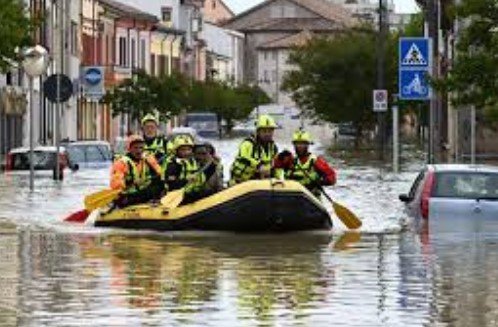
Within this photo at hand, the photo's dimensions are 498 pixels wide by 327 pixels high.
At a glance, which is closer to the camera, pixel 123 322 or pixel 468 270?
pixel 123 322

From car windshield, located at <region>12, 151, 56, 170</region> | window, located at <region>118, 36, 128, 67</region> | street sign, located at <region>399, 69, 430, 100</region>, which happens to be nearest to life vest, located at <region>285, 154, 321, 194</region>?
street sign, located at <region>399, 69, 430, 100</region>

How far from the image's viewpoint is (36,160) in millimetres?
50562

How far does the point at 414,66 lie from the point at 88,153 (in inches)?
734

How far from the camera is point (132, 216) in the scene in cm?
2661

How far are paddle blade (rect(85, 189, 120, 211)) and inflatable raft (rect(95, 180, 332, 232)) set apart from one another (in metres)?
0.70

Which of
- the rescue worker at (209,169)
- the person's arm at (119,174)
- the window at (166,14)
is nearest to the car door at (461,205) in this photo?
the rescue worker at (209,169)

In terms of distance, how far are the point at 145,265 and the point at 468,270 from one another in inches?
137

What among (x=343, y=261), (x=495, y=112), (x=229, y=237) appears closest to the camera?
(x=343, y=261)

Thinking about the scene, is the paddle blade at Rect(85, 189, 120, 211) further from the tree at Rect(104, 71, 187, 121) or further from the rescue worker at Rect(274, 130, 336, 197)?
the tree at Rect(104, 71, 187, 121)

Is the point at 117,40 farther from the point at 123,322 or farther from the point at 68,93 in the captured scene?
the point at 123,322

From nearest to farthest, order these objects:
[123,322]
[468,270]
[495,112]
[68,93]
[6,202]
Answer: [123,322] → [468,270] → [495,112] → [6,202] → [68,93]

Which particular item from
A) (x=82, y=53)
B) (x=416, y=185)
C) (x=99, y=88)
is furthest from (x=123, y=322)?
(x=82, y=53)

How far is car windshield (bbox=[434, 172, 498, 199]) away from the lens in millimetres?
25234

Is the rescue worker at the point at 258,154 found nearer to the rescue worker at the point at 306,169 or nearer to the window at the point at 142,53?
the rescue worker at the point at 306,169
